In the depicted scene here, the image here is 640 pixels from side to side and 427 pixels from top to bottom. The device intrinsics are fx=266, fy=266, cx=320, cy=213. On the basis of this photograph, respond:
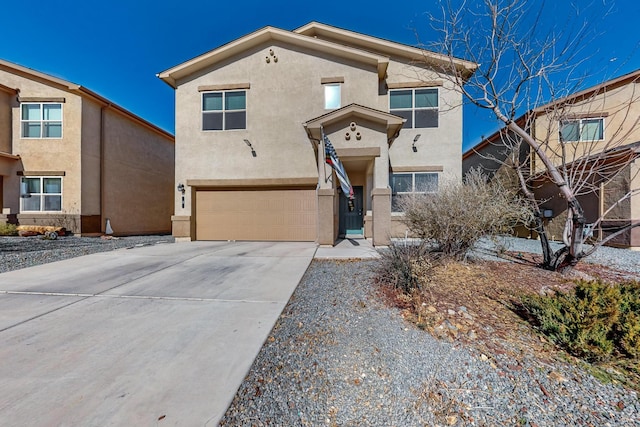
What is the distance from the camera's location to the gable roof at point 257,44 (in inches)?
439

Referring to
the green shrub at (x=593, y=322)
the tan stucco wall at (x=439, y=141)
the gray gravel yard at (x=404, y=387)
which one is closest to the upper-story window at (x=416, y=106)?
the tan stucco wall at (x=439, y=141)

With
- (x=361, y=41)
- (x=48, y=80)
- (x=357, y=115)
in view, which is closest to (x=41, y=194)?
(x=48, y=80)

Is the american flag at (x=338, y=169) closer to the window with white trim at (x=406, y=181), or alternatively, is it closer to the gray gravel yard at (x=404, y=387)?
the window with white trim at (x=406, y=181)

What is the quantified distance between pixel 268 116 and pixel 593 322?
11.6m

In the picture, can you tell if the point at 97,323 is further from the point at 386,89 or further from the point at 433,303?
the point at 386,89

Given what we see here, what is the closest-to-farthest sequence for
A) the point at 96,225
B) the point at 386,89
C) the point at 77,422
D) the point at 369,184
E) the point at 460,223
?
the point at 77,422
the point at 460,223
the point at 369,184
the point at 386,89
the point at 96,225

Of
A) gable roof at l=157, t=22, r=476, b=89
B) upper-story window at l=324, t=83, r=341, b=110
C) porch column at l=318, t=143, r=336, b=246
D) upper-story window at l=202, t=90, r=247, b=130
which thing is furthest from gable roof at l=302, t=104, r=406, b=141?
upper-story window at l=202, t=90, r=247, b=130

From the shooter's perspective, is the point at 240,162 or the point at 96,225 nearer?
the point at 240,162

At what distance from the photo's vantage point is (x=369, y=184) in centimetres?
1085

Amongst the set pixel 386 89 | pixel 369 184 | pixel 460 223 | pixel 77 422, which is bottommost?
pixel 77 422

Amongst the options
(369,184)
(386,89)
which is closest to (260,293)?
(369,184)

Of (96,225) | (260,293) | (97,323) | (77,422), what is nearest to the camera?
(77,422)

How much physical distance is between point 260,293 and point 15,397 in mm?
2833

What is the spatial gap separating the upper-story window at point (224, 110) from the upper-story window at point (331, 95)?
3.61 m
